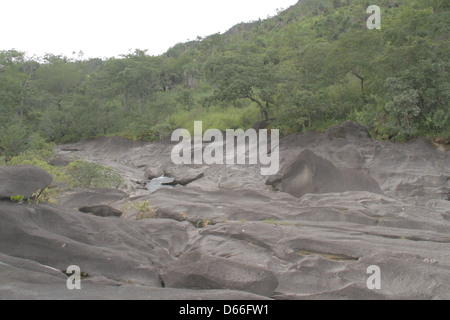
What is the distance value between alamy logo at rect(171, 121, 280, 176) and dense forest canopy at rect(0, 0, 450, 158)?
5.72 ft

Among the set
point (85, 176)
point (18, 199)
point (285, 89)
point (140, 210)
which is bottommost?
point (140, 210)

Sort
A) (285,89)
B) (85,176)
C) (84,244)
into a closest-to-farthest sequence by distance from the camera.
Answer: (84,244) → (85,176) → (285,89)

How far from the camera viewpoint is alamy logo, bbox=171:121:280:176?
20.7 metres

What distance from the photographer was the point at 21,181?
6.98 metres

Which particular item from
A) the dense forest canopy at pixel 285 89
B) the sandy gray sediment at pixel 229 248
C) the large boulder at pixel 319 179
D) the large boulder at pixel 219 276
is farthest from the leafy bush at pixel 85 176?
the large boulder at pixel 219 276

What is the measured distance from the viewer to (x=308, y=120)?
930 inches

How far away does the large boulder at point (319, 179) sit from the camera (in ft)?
44.2

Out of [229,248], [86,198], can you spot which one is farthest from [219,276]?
[86,198]

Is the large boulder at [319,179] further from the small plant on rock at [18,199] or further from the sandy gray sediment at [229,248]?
the small plant on rock at [18,199]

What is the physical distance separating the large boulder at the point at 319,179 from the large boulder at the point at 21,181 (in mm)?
9876

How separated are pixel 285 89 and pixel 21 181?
20156 mm

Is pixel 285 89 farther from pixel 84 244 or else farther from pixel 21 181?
pixel 84 244

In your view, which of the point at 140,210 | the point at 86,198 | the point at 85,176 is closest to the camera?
the point at 140,210

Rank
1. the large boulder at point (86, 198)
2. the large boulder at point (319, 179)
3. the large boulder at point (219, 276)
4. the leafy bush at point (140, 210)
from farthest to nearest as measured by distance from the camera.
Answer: the large boulder at point (319, 179) → the large boulder at point (86, 198) → the leafy bush at point (140, 210) → the large boulder at point (219, 276)
